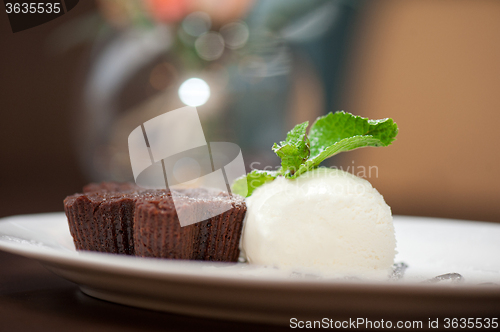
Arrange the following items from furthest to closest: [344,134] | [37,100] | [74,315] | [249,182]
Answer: [37,100], [249,182], [344,134], [74,315]

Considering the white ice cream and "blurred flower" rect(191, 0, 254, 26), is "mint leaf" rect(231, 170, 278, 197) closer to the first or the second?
the white ice cream

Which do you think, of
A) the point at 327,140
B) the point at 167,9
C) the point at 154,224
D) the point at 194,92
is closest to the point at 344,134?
the point at 327,140

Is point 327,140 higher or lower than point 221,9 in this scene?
lower

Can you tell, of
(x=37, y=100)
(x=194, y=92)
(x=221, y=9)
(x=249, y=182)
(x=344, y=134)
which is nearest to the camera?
(x=344, y=134)

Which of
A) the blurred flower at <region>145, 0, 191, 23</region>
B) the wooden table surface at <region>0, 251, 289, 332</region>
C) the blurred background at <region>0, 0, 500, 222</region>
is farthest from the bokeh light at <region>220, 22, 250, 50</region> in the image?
the wooden table surface at <region>0, 251, 289, 332</region>

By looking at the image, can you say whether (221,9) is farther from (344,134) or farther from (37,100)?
(37,100)

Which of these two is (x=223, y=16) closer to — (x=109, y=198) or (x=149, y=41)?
(x=149, y=41)
